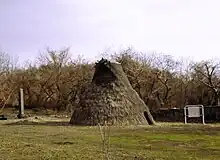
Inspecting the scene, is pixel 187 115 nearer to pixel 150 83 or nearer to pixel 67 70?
pixel 150 83

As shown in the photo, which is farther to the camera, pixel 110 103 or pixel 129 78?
pixel 129 78

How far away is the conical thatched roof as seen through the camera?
3703 centimetres

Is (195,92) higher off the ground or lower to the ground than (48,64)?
lower

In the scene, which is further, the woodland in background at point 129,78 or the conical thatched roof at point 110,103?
the woodland in background at point 129,78

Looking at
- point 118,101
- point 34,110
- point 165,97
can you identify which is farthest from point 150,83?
point 118,101

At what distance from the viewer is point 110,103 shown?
123 ft

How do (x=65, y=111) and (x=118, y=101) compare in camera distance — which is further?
(x=65, y=111)

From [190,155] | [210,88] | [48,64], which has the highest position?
[48,64]

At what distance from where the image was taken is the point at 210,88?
192 feet

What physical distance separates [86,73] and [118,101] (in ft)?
Answer: 89.5

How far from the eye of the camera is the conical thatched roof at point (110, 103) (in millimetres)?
37031

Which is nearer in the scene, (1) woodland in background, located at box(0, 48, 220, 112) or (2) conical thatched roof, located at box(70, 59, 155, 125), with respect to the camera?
(2) conical thatched roof, located at box(70, 59, 155, 125)

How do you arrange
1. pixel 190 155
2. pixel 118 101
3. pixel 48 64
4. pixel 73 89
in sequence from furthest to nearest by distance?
1. pixel 48 64
2. pixel 73 89
3. pixel 118 101
4. pixel 190 155

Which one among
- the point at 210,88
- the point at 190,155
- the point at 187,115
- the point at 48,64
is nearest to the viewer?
the point at 190,155
